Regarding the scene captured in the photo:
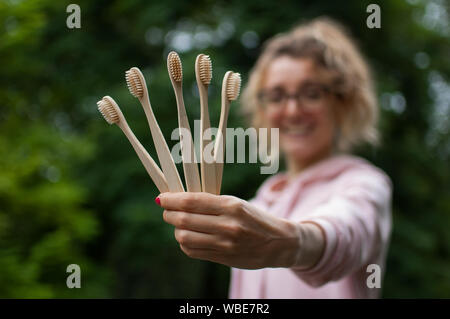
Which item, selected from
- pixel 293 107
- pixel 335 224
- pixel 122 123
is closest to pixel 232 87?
pixel 122 123

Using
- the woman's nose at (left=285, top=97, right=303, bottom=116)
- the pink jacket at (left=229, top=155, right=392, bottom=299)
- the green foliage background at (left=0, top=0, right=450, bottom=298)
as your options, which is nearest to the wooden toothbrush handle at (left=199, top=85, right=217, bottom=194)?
the pink jacket at (left=229, top=155, right=392, bottom=299)

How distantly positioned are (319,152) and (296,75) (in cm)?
19

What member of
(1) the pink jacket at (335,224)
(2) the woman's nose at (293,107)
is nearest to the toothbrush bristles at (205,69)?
(1) the pink jacket at (335,224)

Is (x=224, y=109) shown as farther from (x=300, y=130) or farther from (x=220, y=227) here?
(x=300, y=130)

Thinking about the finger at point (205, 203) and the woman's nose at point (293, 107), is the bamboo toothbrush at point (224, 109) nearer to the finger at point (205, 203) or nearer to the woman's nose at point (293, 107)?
the finger at point (205, 203)

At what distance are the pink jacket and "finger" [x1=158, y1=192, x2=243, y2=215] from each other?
19 cm

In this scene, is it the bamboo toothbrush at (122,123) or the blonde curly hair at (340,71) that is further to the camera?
the blonde curly hair at (340,71)

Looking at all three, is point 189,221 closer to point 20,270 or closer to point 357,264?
point 357,264

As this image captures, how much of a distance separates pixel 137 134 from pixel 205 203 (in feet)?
4.93

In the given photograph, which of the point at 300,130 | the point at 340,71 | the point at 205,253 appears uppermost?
the point at 340,71

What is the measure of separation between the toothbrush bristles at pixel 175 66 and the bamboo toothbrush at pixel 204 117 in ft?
0.06

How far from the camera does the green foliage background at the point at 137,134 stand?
1483 millimetres

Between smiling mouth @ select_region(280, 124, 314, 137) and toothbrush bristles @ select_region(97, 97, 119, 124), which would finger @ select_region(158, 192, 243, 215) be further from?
smiling mouth @ select_region(280, 124, 314, 137)

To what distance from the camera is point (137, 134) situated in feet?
6.23
